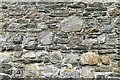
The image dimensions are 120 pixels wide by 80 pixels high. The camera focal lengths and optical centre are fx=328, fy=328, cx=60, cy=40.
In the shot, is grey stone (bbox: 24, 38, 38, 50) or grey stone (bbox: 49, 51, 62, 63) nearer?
grey stone (bbox: 49, 51, 62, 63)

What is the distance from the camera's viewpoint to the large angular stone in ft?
12.5

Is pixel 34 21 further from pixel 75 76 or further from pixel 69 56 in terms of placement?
pixel 75 76

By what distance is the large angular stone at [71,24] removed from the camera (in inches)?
150

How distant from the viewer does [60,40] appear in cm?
369

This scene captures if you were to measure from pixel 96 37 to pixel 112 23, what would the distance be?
297 millimetres

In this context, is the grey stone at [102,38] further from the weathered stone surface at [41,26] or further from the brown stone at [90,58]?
the weathered stone surface at [41,26]

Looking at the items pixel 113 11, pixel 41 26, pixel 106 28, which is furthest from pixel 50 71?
pixel 113 11

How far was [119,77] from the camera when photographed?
3367 millimetres

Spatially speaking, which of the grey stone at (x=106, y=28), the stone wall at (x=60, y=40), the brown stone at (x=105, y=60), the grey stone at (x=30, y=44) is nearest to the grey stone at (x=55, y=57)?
the stone wall at (x=60, y=40)

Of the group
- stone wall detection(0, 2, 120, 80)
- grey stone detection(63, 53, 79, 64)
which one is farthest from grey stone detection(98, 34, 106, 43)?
grey stone detection(63, 53, 79, 64)

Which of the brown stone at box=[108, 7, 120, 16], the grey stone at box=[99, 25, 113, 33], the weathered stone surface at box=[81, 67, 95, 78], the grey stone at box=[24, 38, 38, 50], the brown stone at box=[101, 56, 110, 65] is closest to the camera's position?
the weathered stone surface at box=[81, 67, 95, 78]

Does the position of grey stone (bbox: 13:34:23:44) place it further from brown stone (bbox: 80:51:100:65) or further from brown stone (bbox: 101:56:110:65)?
brown stone (bbox: 101:56:110:65)

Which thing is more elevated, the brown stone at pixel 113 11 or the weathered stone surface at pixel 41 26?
the brown stone at pixel 113 11

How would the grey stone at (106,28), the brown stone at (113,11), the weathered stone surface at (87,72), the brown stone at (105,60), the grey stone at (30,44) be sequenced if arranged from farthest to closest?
the brown stone at (113,11), the grey stone at (106,28), the grey stone at (30,44), the brown stone at (105,60), the weathered stone surface at (87,72)
